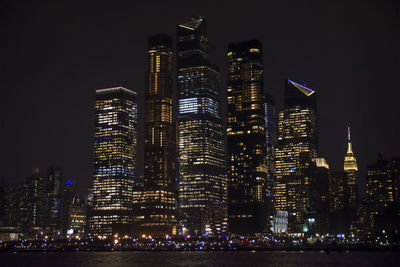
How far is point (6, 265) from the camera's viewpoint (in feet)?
537

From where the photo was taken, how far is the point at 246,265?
5994 inches

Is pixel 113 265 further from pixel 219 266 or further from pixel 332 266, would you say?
pixel 332 266

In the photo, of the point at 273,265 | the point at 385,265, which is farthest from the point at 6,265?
the point at 385,265

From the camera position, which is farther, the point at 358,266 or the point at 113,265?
the point at 113,265

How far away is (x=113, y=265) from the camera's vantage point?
158000 millimetres

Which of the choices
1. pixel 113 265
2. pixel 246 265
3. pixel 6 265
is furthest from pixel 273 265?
Answer: pixel 6 265

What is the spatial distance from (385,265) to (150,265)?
5975 cm

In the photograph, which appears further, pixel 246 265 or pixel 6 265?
pixel 6 265

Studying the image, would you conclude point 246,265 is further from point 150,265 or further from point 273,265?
point 150,265

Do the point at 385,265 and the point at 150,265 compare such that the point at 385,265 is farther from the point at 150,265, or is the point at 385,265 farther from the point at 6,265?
Result: the point at 6,265

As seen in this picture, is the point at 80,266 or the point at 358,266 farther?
the point at 80,266

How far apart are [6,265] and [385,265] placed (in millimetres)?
101848

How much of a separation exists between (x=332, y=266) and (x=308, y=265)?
7.32m

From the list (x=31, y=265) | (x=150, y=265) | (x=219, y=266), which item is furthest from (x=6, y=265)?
(x=219, y=266)
